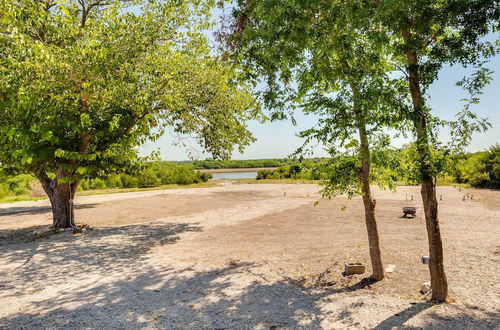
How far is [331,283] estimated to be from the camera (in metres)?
6.89

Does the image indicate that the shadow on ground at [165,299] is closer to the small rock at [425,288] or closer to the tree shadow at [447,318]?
the tree shadow at [447,318]

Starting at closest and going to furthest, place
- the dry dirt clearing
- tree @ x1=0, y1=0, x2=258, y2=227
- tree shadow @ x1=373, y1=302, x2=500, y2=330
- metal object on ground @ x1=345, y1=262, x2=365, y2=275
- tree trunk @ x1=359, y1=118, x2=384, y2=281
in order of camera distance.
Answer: tree shadow @ x1=373, y1=302, x2=500, y2=330, the dry dirt clearing, tree trunk @ x1=359, y1=118, x2=384, y2=281, metal object on ground @ x1=345, y1=262, x2=365, y2=275, tree @ x1=0, y1=0, x2=258, y2=227

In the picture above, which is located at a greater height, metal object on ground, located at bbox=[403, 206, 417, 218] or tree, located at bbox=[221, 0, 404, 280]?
tree, located at bbox=[221, 0, 404, 280]

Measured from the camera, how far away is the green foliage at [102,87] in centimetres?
930

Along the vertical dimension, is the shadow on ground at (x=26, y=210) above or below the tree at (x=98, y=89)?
below

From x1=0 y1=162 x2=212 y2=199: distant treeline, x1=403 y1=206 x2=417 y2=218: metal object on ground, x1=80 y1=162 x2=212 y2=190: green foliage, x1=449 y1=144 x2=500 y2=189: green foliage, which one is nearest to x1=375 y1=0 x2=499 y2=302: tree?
x1=403 y1=206 x2=417 y2=218: metal object on ground

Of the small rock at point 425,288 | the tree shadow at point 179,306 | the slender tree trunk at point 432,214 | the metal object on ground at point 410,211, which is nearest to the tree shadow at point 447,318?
the slender tree trunk at point 432,214

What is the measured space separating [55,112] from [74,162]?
2.80 metres

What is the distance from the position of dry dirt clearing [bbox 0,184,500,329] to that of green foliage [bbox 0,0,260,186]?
315cm

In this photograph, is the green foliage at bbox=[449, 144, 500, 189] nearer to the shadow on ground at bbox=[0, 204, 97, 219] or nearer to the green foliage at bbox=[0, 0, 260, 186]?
the green foliage at bbox=[0, 0, 260, 186]

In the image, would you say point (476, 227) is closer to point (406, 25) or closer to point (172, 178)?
point (406, 25)

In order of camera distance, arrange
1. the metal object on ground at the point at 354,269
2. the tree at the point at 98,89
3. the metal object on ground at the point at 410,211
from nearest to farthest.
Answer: the metal object on ground at the point at 354,269 < the tree at the point at 98,89 < the metal object on ground at the point at 410,211

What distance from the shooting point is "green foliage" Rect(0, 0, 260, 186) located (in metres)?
9.30

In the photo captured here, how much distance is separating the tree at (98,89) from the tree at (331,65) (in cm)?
147
